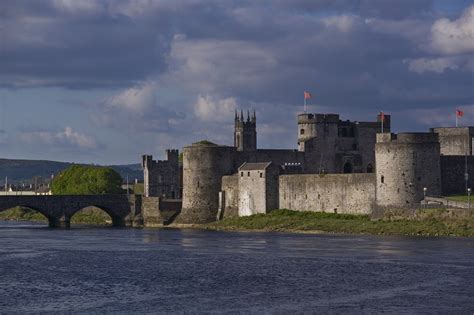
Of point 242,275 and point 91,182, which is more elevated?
point 91,182

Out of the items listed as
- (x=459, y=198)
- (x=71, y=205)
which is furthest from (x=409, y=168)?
(x=71, y=205)

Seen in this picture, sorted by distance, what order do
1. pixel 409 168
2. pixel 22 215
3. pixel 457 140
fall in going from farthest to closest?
pixel 22 215 → pixel 457 140 → pixel 409 168

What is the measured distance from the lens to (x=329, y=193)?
80.8 metres

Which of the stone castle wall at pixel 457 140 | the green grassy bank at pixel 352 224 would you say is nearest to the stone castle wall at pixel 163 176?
the green grassy bank at pixel 352 224

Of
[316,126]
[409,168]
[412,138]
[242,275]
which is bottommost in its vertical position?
[242,275]

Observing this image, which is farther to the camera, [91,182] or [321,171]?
[91,182]

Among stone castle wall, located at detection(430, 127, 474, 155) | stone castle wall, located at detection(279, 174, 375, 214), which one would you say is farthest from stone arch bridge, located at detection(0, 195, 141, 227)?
stone castle wall, located at detection(430, 127, 474, 155)

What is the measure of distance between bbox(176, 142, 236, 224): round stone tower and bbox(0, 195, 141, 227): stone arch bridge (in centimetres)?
894

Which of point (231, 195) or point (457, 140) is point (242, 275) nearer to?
point (231, 195)

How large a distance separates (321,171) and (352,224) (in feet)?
70.2

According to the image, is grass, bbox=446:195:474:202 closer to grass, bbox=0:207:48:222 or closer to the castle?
the castle

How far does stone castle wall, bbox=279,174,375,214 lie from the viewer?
77625mm

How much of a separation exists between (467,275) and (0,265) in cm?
2162

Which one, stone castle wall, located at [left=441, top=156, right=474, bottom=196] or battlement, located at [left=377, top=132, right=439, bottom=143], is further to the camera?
stone castle wall, located at [left=441, top=156, right=474, bottom=196]
